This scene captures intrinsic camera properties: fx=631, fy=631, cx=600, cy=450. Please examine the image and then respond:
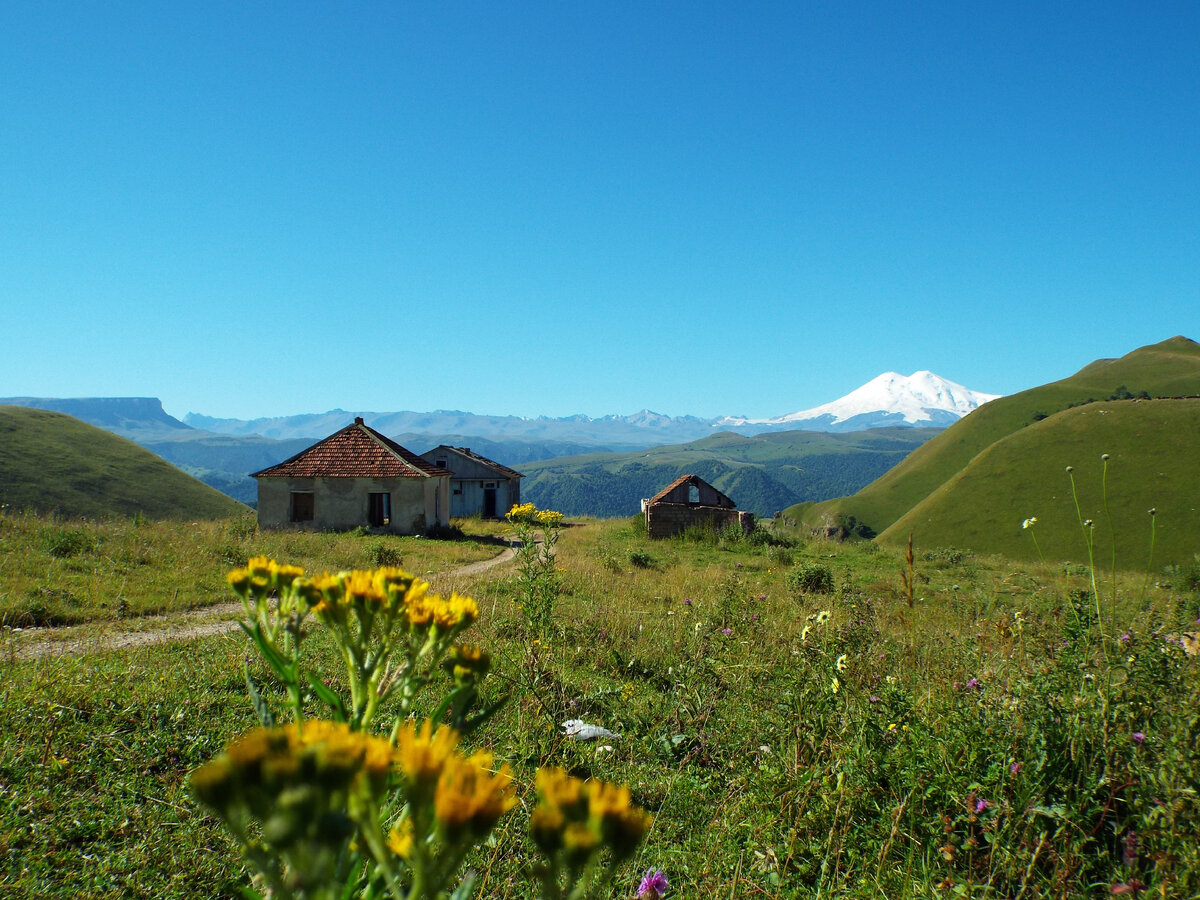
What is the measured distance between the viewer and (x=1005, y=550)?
2406 inches

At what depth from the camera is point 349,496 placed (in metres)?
26.0

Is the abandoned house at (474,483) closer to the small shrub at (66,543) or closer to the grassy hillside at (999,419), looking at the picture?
the small shrub at (66,543)

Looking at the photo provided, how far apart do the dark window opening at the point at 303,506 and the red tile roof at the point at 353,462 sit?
0.80 meters

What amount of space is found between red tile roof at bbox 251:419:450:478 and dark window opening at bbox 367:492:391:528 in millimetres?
1027

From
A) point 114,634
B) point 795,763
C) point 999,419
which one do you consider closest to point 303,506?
point 114,634

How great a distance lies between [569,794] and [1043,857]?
3.22 metres

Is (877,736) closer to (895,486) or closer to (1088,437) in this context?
(1088,437)

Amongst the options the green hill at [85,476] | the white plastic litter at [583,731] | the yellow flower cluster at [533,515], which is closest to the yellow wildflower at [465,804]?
the white plastic litter at [583,731]

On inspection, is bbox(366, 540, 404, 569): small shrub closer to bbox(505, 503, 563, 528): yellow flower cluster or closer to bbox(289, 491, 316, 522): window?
bbox(505, 503, 563, 528): yellow flower cluster

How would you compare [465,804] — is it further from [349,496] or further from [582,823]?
[349,496]

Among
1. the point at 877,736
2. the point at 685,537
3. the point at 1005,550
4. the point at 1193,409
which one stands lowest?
the point at 1005,550

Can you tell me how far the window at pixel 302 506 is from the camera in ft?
85.9

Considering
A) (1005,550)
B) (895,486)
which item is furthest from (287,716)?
(895,486)

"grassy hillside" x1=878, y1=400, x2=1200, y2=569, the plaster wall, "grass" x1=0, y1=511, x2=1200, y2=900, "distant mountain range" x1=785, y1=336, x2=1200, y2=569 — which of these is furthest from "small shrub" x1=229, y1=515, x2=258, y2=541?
"grassy hillside" x1=878, y1=400, x2=1200, y2=569
